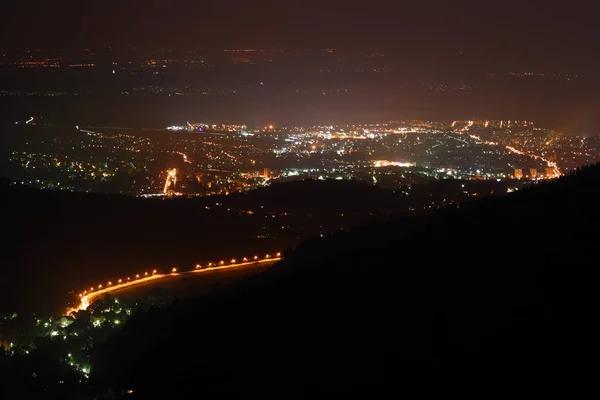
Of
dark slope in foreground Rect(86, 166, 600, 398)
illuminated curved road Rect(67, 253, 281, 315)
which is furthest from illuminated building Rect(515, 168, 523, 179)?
dark slope in foreground Rect(86, 166, 600, 398)

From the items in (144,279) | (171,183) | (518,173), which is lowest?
(144,279)

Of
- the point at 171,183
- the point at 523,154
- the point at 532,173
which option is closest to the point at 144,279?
the point at 171,183

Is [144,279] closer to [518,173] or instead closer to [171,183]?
[171,183]

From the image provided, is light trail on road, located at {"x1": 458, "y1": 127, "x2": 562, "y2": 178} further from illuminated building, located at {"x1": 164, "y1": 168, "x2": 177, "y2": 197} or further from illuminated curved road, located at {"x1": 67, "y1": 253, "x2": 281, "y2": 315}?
illuminated building, located at {"x1": 164, "y1": 168, "x2": 177, "y2": 197}

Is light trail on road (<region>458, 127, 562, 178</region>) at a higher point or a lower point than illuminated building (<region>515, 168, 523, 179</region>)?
higher

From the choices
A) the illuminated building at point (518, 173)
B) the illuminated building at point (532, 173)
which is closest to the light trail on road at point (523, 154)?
the illuminated building at point (532, 173)

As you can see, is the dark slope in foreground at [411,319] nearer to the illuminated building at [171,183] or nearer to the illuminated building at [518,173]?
the illuminated building at [171,183]

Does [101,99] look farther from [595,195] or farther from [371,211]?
[595,195]
